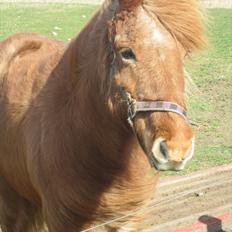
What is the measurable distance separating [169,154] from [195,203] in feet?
9.35

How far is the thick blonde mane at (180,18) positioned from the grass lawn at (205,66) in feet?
0.79

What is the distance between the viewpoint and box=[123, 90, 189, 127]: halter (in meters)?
2.42

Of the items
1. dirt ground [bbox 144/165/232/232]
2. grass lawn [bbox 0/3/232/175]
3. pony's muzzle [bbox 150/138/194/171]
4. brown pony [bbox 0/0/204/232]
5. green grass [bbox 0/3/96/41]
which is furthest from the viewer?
green grass [bbox 0/3/96/41]

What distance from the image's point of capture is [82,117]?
3059 mm

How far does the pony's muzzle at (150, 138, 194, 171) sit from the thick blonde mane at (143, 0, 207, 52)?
56 centimetres

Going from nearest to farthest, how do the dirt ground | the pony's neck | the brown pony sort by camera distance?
the brown pony < the pony's neck < the dirt ground

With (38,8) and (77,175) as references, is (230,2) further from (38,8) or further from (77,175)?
(77,175)

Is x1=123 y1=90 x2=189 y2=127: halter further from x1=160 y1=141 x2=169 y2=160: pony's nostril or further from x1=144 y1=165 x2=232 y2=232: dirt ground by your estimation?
x1=144 y1=165 x2=232 y2=232: dirt ground

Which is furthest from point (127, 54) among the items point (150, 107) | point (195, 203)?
point (195, 203)

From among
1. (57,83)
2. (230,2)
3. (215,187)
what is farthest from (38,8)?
(57,83)

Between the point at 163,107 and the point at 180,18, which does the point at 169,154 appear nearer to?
the point at 163,107

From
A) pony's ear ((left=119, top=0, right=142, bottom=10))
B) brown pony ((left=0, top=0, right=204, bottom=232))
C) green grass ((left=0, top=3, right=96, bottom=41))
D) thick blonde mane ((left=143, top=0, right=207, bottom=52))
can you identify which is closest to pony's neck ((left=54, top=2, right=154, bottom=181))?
brown pony ((left=0, top=0, right=204, bottom=232))

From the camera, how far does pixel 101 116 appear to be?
295 cm

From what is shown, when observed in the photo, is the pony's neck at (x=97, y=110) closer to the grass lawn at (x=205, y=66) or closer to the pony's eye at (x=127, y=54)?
the pony's eye at (x=127, y=54)
